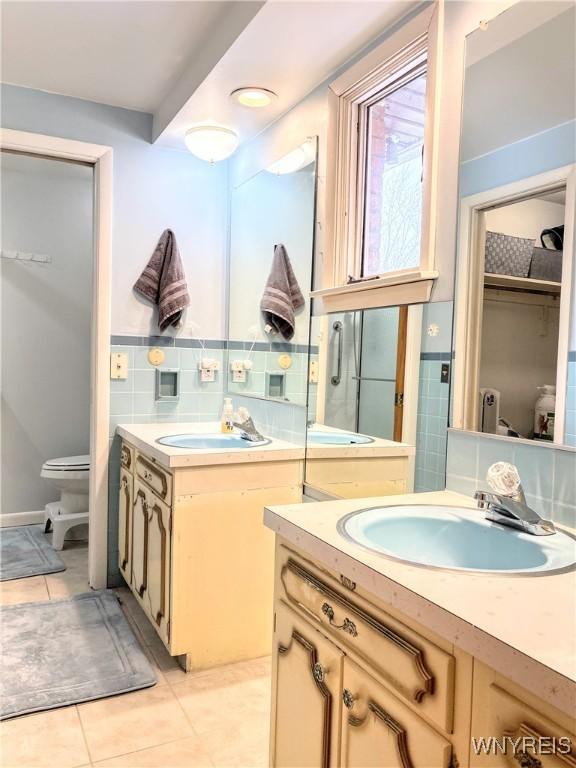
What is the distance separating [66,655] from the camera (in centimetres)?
221

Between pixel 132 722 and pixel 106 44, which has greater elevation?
pixel 106 44

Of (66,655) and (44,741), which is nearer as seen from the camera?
(44,741)

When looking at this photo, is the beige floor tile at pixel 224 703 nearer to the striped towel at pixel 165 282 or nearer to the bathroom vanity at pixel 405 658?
the bathroom vanity at pixel 405 658

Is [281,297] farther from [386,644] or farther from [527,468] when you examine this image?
[386,644]

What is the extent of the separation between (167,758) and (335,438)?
3.60 feet

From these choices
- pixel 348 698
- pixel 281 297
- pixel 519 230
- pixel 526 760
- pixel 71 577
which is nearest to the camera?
pixel 526 760

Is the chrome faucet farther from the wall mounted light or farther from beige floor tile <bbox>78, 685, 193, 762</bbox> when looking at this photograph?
the wall mounted light

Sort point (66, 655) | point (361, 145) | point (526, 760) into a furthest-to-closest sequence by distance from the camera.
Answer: point (66, 655), point (361, 145), point (526, 760)

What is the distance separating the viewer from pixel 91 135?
273 cm

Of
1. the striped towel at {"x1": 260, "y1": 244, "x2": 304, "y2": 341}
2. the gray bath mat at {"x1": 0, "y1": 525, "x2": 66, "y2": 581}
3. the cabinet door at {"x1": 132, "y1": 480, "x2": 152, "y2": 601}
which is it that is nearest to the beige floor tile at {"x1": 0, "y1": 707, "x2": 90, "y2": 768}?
the cabinet door at {"x1": 132, "y1": 480, "x2": 152, "y2": 601}

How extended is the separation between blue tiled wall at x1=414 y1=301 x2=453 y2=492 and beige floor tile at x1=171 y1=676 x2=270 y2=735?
3.20 feet

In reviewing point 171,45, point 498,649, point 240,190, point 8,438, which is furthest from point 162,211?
point 498,649

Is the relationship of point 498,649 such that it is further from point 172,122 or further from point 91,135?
point 91,135

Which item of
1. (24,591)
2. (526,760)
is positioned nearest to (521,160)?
(526,760)
